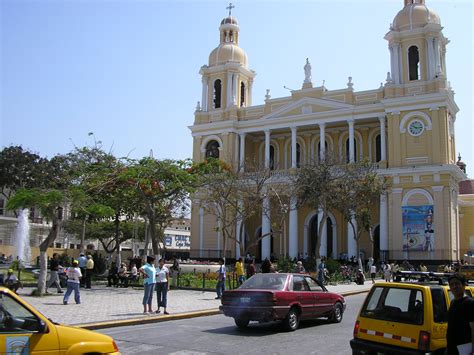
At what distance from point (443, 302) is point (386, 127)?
37305 mm

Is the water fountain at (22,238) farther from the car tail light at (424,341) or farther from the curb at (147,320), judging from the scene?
the car tail light at (424,341)

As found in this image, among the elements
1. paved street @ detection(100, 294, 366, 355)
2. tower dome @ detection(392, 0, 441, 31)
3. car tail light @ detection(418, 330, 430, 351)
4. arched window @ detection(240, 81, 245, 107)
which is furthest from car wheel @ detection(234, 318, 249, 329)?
arched window @ detection(240, 81, 245, 107)

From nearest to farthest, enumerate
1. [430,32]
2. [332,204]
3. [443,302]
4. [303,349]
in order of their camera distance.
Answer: [443,302], [303,349], [332,204], [430,32]

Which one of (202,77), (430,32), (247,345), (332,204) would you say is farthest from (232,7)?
(247,345)

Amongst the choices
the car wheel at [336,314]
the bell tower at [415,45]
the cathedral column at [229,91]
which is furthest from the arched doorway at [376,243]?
the car wheel at [336,314]

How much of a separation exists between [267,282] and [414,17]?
37.0 metres

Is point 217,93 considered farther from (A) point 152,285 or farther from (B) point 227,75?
(A) point 152,285

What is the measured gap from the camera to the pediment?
44.6 meters

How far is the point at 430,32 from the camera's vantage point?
42531 mm

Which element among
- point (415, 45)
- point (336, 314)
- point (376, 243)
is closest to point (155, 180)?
point (336, 314)

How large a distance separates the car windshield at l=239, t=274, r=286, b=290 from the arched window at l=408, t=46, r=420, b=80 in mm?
34347

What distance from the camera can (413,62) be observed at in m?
43.4

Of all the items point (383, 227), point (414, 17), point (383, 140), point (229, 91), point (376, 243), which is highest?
point (414, 17)

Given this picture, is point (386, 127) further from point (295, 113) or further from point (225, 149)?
point (225, 149)
